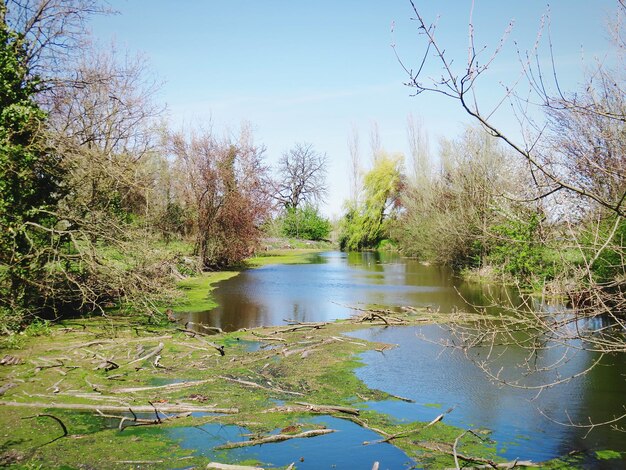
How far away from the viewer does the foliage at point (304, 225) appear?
55.5 metres

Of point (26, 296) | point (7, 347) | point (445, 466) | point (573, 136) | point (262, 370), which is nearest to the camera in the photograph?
point (445, 466)

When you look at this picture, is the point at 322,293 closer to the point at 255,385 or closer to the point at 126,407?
the point at 255,385

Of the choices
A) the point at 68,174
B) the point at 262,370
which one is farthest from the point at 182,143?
the point at 262,370

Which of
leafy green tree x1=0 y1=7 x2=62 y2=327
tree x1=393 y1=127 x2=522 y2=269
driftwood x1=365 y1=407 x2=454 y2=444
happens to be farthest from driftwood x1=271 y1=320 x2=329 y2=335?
tree x1=393 y1=127 x2=522 y2=269

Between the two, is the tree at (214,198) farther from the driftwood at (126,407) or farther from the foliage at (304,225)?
the foliage at (304,225)

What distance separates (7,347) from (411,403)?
→ 295 inches

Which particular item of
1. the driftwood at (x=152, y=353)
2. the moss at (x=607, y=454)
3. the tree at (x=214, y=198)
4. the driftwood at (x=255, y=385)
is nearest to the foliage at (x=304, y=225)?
the tree at (x=214, y=198)

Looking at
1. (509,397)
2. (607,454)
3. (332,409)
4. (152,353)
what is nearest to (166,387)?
(152,353)

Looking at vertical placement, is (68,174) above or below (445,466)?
above

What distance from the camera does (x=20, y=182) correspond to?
11148mm

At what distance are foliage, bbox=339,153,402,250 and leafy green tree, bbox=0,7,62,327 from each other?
37468 millimetres

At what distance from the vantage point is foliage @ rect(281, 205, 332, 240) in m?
55.5

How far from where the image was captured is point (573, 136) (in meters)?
16.0

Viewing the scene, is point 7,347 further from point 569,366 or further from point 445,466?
point 569,366
